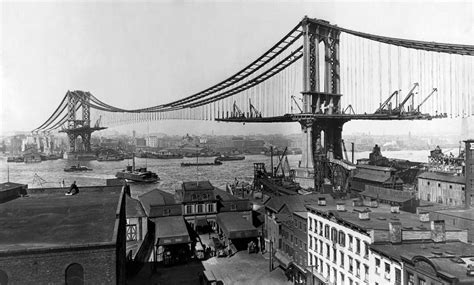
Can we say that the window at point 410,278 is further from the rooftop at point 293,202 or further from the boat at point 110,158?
the boat at point 110,158

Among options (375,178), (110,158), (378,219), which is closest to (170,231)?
(378,219)

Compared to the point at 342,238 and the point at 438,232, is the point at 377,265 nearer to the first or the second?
the point at 438,232

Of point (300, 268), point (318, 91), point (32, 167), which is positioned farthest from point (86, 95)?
point (300, 268)

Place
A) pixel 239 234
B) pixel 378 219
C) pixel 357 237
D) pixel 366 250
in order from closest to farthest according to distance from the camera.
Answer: pixel 366 250
pixel 357 237
pixel 378 219
pixel 239 234

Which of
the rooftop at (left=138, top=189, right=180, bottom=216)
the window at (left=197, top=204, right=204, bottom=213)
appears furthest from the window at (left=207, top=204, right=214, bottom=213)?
the rooftop at (left=138, top=189, right=180, bottom=216)

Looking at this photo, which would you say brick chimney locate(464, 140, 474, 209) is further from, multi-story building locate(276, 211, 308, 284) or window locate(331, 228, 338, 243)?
window locate(331, 228, 338, 243)

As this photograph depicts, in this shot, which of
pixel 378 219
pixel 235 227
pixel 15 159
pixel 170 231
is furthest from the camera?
pixel 15 159

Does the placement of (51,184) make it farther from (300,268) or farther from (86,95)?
(300,268)
